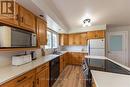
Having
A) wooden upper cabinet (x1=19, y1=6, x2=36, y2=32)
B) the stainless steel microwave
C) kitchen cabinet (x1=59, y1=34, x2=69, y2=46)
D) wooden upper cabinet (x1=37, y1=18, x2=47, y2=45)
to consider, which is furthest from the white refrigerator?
the stainless steel microwave

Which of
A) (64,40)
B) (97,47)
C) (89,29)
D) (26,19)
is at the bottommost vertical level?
(97,47)

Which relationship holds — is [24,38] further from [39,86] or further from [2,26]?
[39,86]

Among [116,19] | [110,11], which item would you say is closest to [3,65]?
[110,11]

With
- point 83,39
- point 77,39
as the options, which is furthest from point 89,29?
point 77,39

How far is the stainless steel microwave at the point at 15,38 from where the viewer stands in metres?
1.56

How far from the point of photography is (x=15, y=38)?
5.85 feet

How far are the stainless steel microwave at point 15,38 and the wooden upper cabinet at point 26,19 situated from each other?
0.45 ft

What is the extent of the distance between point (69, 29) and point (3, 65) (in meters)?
5.08

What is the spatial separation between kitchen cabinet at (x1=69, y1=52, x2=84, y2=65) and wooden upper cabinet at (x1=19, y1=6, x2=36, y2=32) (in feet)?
13.4

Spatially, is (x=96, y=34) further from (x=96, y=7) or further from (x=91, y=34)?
(x=96, y=7)

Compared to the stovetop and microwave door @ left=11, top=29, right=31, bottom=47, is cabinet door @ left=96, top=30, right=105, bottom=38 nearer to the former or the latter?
the stovetop

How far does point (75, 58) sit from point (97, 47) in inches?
65.2

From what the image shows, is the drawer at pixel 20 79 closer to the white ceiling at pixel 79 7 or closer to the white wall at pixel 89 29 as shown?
the white ceiling at pixel 79 7

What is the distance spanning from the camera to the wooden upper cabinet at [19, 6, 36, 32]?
2.02 m
